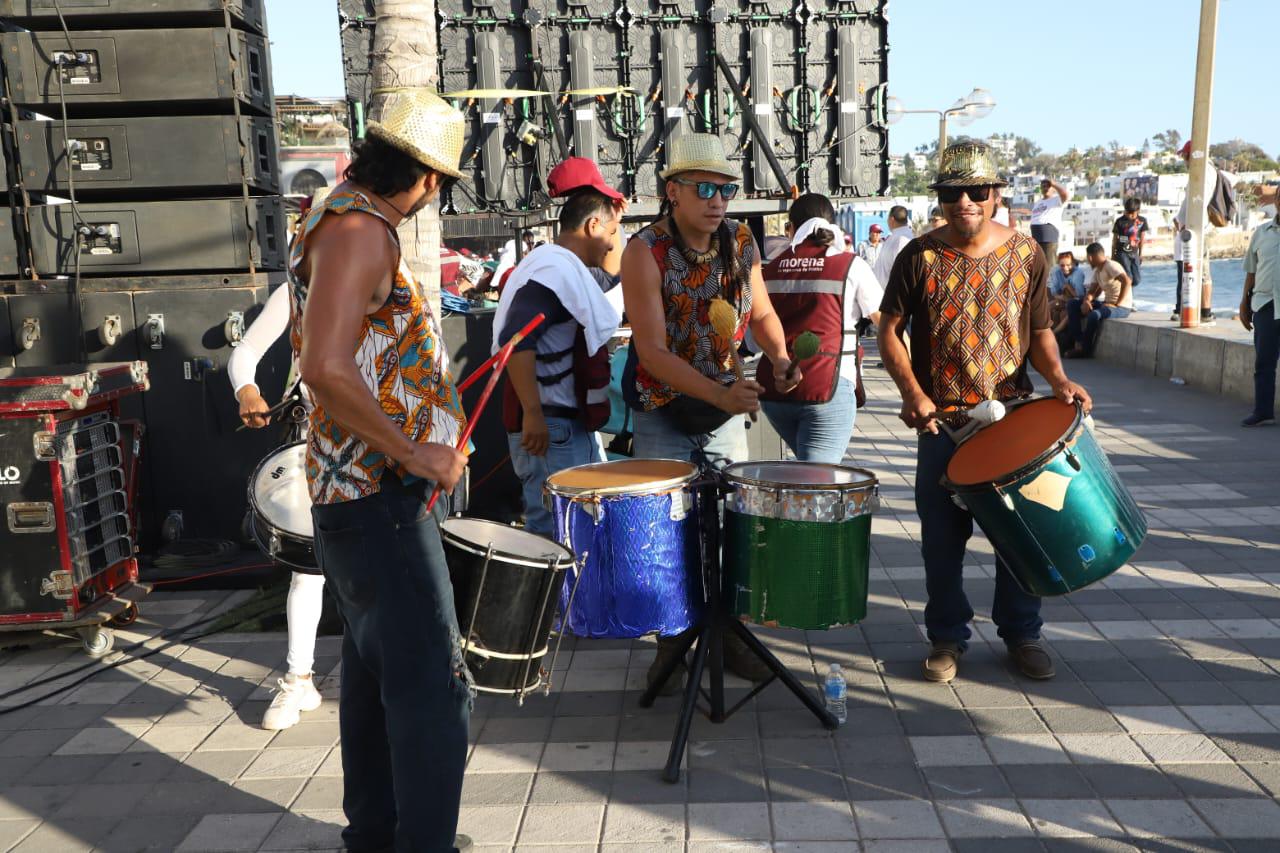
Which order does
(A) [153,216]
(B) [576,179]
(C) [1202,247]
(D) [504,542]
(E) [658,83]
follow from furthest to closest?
1. (C) [1202,247]
2. (E) [658,83]
3. (A) [153,216]
4. (B) [576,179]
5. (D) [504,542]

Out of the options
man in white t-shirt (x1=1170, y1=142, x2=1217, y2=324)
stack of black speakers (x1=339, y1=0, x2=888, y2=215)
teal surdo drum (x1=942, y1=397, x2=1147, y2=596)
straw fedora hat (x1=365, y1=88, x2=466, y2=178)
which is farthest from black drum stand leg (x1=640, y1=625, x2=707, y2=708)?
man in white t-shirt (x1=1170, y1=142, x2=1217, y2=324)

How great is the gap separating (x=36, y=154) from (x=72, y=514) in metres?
2.11

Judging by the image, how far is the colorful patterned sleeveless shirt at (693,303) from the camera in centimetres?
407

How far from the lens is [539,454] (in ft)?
15.7

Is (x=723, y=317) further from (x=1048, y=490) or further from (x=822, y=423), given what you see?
(x=822, y=423)

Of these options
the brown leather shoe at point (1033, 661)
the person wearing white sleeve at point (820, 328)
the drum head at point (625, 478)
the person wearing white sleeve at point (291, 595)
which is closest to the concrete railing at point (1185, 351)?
the person wearing white sleeve at point (820, 328)

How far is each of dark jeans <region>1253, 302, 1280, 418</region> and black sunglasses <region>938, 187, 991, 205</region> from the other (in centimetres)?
633

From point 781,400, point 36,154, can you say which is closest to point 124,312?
point 36,154

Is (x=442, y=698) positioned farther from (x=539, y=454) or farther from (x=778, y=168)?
(x=778, y=168)

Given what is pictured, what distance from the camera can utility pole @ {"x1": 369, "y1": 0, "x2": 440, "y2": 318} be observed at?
5371mm

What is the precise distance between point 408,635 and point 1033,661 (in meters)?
2.68

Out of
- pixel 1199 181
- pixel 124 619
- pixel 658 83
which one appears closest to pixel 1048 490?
pixel 124 619

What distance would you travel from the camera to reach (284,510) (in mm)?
3754

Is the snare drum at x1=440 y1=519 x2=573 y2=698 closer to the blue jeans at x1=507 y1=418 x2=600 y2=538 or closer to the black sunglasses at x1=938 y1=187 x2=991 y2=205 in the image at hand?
the blue jeans at x1=507 y1=418 x2=600 y2=538
